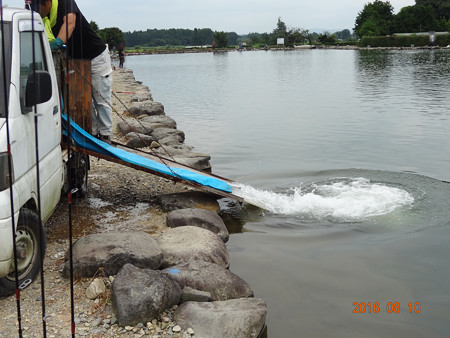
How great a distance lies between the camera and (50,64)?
228 inches

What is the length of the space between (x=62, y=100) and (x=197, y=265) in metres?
2.73

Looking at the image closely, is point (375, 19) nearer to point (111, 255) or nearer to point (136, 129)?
point (136, 129)

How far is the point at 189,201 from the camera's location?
798cm

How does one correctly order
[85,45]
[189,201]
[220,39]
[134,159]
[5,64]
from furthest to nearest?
[220,39], [189,201], [85,45], [134,159], [5,64]

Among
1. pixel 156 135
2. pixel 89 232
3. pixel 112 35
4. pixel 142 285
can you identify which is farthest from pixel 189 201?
pixel 112 35

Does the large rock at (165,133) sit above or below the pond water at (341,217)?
above

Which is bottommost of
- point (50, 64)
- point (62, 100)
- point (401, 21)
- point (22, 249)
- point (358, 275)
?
point (358, 275)

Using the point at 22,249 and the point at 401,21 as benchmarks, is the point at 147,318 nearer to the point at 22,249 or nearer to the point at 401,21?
the point at 22,249

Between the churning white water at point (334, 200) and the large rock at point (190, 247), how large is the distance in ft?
6.02

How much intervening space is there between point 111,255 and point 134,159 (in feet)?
7.83

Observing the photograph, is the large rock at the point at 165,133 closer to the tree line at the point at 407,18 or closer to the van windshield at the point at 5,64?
the van windshield at the point at 5,64

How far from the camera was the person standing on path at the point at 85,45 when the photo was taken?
270 inches

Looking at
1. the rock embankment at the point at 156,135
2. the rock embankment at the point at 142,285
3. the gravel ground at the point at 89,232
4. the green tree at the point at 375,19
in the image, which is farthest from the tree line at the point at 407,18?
the rock embankment at the point at 142,285

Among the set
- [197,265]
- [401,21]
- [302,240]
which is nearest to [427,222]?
[302,240]
